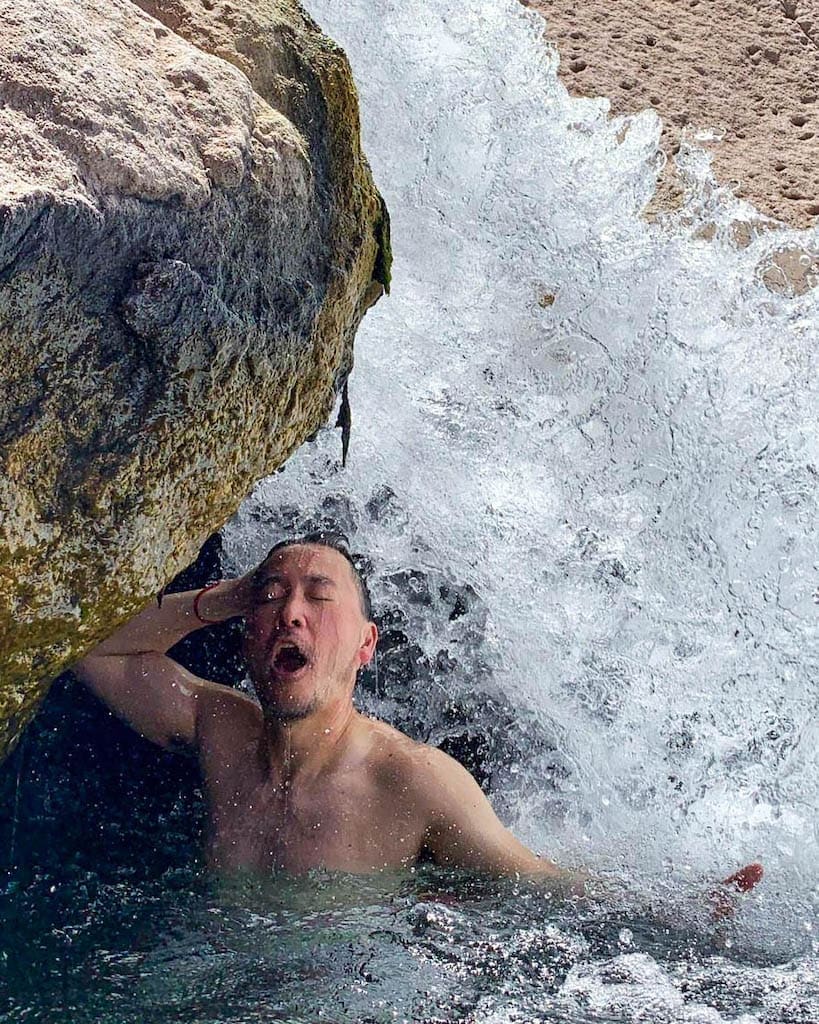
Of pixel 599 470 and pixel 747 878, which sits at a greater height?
pixel 599 470

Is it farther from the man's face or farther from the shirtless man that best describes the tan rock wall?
the shirtless man

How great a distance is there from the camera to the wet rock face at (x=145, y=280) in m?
1.75

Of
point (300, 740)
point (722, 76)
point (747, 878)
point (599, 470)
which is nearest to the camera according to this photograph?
point (747, 878)

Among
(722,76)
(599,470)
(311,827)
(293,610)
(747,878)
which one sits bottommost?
(311,827)

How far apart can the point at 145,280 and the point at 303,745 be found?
1.34 metres

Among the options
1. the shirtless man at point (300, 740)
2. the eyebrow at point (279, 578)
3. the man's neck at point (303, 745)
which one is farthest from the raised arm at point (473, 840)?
the eyebrow at point (279, 578)

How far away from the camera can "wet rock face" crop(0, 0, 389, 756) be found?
1754 mm

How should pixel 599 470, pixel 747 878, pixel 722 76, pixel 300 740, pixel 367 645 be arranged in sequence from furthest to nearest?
pixel 722 76 → pixel 599 470 → pixel 367 645 → pixel 300 740 → pixel 747 878

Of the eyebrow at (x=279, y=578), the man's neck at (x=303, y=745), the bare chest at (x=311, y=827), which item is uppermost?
the eyebrow at (x=279, y=578)

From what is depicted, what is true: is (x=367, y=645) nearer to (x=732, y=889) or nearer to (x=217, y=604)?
(x=217, y=604)

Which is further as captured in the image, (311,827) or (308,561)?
(308,561)

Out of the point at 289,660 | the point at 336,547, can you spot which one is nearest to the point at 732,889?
the point at 289,660

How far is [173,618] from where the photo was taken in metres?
2.90

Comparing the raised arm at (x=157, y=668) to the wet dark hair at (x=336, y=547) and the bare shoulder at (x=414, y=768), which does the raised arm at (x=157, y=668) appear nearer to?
the wet dark hair at (x=336, y=547)
